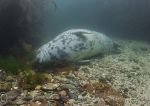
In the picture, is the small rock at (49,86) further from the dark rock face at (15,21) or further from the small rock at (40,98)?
the dark rock face at (15,21)

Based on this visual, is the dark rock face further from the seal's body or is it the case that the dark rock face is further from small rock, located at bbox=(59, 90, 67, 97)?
small rock, located at bbox=(59, 90, 67, 97)

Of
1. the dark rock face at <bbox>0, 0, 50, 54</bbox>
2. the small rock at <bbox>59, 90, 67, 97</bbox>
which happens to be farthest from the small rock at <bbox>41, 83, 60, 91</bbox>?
the dark rock face at <bbox>0, 0, 50, 54</bbox>

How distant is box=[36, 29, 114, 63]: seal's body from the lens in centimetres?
668

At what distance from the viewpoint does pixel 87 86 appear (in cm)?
548

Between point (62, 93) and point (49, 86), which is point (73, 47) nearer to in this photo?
point (49, 86)

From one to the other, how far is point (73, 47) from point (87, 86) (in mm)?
1518

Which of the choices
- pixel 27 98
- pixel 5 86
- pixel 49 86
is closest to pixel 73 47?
pixel 49 86

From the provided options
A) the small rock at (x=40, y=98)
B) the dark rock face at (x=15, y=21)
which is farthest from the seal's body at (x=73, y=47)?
the small rock at (x=40, y=98)

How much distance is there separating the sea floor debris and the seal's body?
37cm

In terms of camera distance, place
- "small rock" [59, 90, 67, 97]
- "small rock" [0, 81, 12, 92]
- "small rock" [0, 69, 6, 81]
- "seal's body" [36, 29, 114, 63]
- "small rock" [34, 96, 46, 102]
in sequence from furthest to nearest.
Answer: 1. "seal's body" [36, 29, 114, 63]
2. "small rock" [0, 69, 6, 81]
3. "small rock" [0, 81, 12, 92]
4. "small rock" [59, 90, 67, 97]
5. "small rock" [34, 96, 46, 102]

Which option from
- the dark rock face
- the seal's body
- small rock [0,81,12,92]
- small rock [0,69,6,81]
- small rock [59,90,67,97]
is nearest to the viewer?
small rock [59,90,67,97]

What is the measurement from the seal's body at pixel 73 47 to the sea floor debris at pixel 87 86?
367mm

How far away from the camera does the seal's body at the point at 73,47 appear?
6680 mm

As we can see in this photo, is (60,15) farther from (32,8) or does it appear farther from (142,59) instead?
(142,59)
